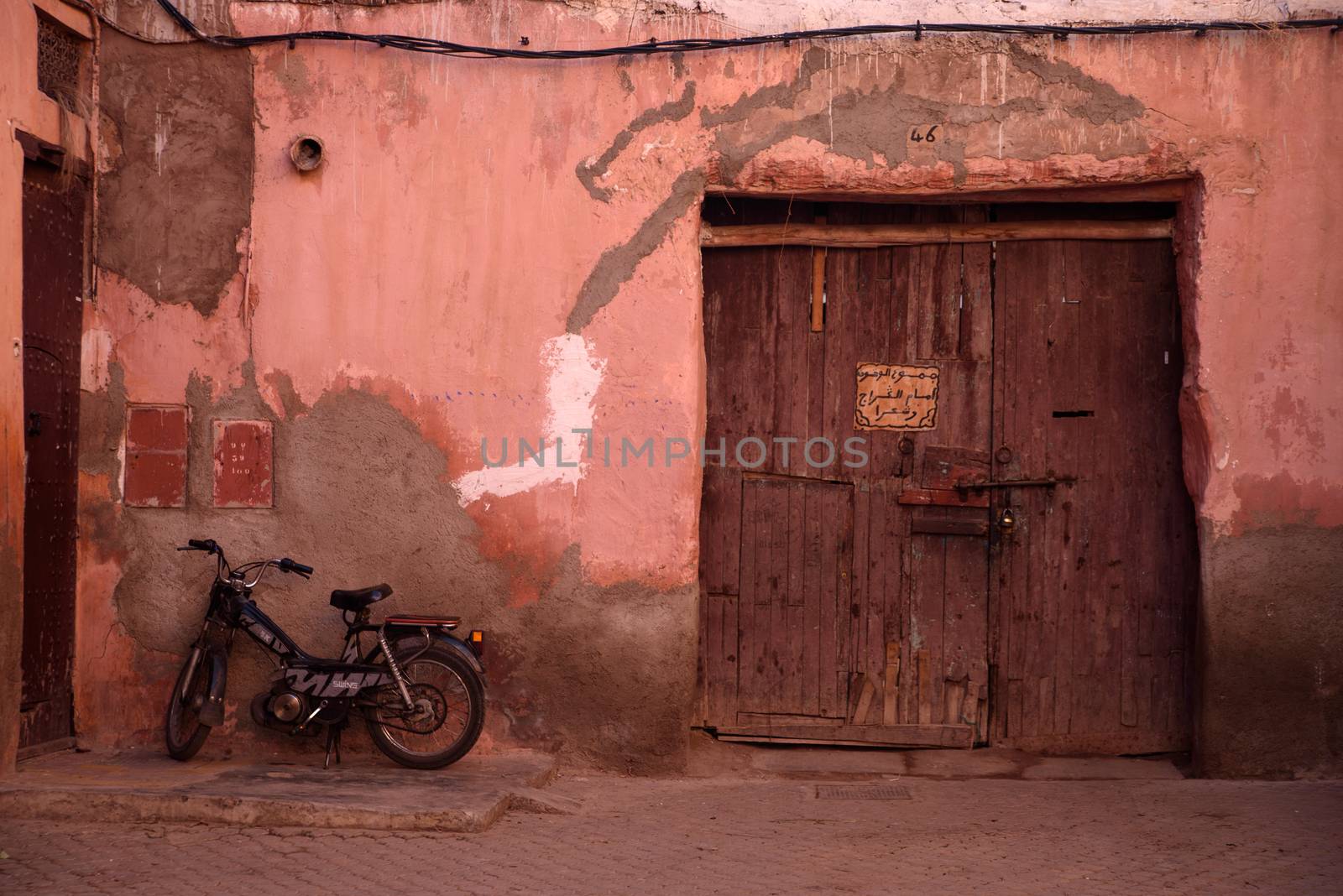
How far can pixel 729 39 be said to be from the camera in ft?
18.7

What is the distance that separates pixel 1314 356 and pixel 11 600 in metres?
5.74

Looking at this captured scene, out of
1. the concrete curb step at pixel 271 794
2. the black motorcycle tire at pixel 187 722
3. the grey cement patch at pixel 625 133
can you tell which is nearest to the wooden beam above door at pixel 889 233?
the grey cement patch at pixel 625 133

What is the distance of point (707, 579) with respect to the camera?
613cm

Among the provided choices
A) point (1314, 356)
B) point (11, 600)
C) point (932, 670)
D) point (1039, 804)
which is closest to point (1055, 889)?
point (1039, 804)

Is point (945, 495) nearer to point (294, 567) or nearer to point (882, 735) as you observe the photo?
point (882, 735)

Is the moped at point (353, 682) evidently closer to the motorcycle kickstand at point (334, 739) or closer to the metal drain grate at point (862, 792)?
the motorcycle kickstand at point (334, 739)

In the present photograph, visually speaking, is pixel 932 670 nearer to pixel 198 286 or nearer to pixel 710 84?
pixel 710 84

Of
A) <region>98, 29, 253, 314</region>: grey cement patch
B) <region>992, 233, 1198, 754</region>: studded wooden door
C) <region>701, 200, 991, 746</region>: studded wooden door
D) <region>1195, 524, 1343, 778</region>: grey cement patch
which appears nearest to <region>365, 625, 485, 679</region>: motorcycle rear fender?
<region>701, 200, 991, 746</region>: studded wooden door

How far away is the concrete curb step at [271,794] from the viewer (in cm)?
480

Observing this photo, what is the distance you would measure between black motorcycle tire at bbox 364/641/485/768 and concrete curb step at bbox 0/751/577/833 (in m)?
0.06

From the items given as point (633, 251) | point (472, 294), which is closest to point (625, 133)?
point (633, 251)

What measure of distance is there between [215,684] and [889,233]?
3.76 m

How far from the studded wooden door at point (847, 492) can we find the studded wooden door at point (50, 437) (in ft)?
9.75

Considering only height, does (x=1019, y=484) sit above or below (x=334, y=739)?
above
